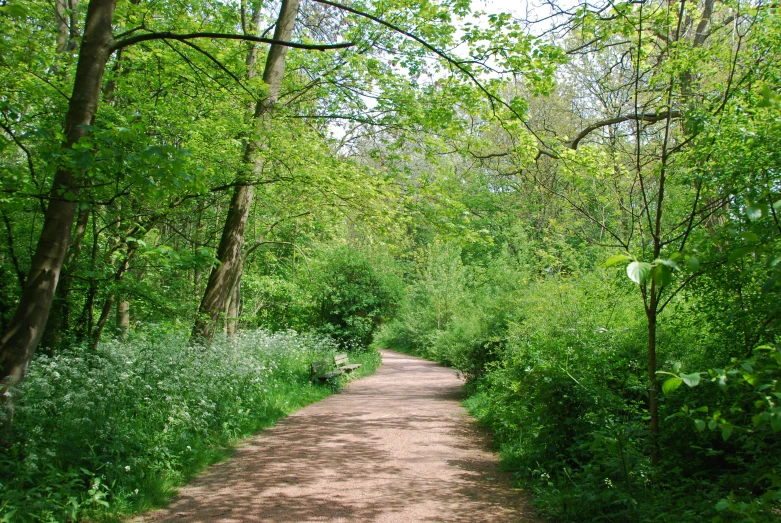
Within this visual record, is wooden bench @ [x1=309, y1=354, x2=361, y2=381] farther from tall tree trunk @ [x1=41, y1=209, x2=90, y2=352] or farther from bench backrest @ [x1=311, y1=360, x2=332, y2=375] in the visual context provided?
tall tree trunk @ [x1=41, y1=209, x2=90, y2=352]

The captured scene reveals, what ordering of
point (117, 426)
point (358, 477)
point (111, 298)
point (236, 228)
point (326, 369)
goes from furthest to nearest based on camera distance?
point (326, 369)
point (236, 228)
point (111, 298)
point (358, 477)
point (117, 426)

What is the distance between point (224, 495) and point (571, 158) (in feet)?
20.8

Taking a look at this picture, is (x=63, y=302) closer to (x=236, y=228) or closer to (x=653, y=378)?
(x=236, y=228)

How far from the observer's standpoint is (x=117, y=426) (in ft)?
18.8

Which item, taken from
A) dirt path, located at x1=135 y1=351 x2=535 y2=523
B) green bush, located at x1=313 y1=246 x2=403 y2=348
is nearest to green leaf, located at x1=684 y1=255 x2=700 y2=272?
dirt path, located at x1=135 y1=351 x2=535 y2=523

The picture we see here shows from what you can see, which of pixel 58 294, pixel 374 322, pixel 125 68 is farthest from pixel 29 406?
pixel 374 322

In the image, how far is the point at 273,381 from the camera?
12.0 meters

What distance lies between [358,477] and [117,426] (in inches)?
107

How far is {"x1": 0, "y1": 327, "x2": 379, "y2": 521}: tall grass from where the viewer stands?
4.69 meters

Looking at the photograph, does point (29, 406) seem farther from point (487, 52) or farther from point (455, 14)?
point (455, 14)

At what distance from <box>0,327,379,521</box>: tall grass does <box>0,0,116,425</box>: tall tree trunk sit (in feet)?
1.17

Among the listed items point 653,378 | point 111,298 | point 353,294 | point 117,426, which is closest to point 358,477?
point 117,426

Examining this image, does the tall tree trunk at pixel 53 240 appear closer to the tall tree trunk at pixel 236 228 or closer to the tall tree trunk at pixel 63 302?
the tall tree trunk at pixel 63 302

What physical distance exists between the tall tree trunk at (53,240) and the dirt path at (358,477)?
1.86 meters
